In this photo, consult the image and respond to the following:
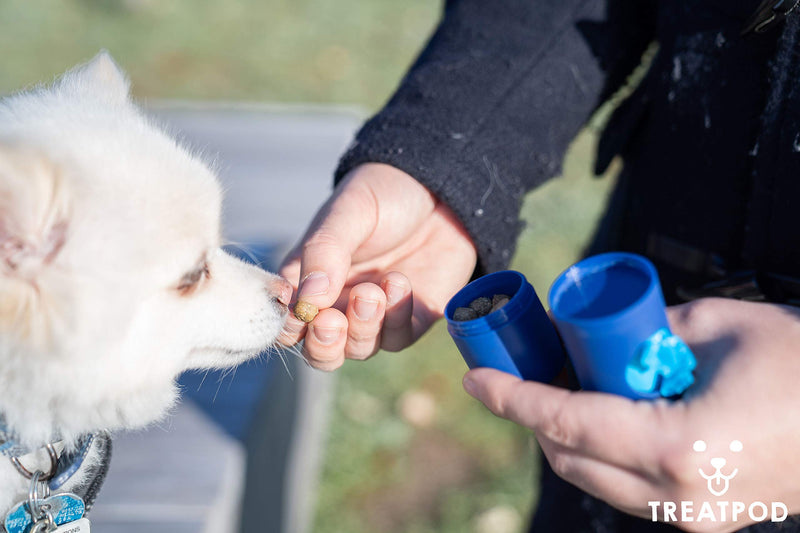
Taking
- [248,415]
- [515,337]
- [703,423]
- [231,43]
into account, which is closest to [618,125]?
[515,337]

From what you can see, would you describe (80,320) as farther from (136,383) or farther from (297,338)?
(297,338)

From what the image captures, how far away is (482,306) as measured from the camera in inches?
41.5

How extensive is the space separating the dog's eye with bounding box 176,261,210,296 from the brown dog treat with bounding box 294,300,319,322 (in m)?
0.18

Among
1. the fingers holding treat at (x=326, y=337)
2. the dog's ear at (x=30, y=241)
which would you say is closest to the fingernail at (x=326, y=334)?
the fingers holding treat at (x=326, y=337)

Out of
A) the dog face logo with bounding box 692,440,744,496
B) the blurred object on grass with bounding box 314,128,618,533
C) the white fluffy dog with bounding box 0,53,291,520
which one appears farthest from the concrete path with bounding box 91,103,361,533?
the dog face logo with bounding box 692,440,744,496

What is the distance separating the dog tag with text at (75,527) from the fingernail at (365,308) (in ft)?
1.92

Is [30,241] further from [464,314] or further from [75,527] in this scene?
[464,314]

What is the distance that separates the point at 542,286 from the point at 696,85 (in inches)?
88.8

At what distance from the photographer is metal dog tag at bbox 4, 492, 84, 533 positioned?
1.15 m

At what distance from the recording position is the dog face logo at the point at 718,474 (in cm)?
83

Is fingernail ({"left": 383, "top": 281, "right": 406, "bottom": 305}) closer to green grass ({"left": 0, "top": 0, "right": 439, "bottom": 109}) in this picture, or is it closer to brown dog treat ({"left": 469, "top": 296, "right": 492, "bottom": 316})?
brown dog treat ({"left": 469, "top": 296, "right": 492, "bottom": 316})

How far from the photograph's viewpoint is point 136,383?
4.02 ft

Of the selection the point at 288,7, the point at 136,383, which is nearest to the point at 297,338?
Result: the point at 136,383
